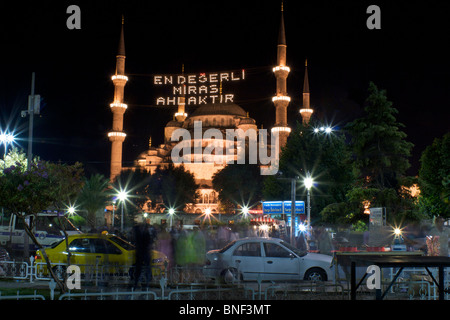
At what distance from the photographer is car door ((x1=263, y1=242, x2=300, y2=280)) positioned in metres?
12.5

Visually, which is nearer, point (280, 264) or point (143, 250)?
point (143, 250)

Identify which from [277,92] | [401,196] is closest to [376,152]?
[401,196]

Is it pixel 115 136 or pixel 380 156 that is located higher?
pixel 115 136

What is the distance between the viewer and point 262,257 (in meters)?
12.7

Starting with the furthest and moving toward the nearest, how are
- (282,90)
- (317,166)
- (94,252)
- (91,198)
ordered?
1. (282,90)
2. (91,198)
3. (317,166)
4. (94,252)

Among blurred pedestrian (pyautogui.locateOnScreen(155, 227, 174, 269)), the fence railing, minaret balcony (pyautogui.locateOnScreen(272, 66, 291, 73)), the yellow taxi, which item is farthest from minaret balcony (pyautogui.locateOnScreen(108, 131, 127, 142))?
the yellow taxi

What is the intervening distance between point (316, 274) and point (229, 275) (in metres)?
2.36

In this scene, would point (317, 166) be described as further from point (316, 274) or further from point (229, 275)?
point (229, 275)

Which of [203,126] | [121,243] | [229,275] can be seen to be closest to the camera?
[229,275]

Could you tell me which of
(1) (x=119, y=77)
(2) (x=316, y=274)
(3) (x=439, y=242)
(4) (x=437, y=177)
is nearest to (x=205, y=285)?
(2) (x=316, y=274)

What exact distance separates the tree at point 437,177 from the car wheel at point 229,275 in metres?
16.9

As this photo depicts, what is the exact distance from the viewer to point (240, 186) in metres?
58.6

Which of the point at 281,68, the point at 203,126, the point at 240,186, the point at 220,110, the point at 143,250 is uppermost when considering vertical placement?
the point at 220,110
